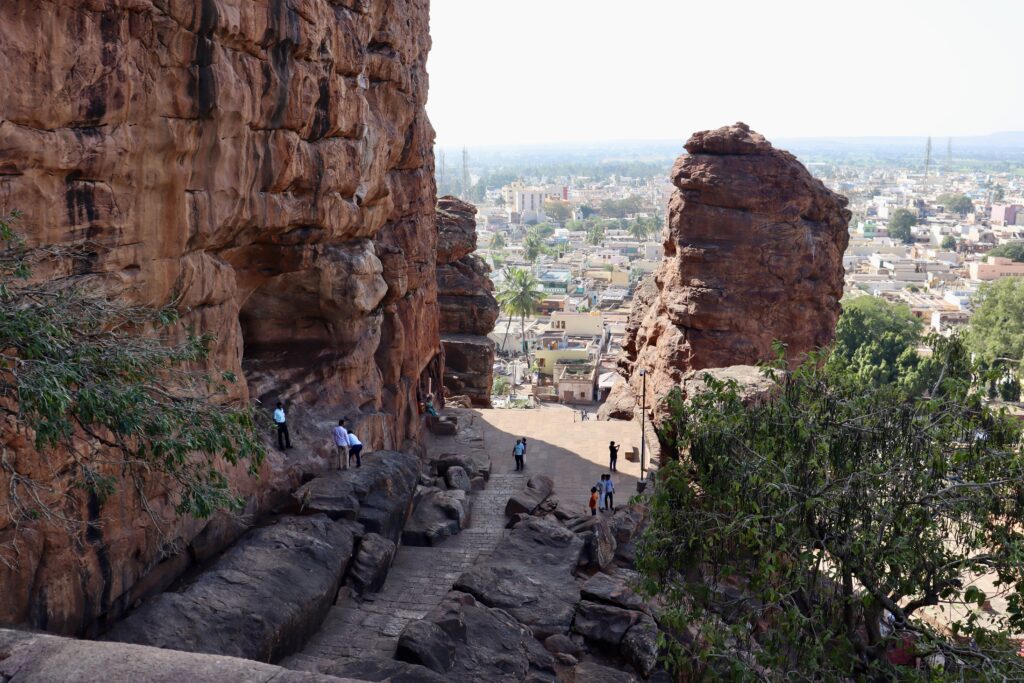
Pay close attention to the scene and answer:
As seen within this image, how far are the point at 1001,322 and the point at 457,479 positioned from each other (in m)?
56.5

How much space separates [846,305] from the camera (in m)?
81.1

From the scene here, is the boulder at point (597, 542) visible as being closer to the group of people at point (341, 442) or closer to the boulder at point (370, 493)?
the boulder at point (370, 493)

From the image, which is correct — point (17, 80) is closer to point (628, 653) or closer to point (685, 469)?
point (685, 469)

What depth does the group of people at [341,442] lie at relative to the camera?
69.1ft

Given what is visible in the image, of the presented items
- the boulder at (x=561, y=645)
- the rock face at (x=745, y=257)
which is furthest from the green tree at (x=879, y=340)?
the boulder at (x=561, y=645)

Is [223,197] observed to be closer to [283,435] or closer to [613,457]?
[283,435]

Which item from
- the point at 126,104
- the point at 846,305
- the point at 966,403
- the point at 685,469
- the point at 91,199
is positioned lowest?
the point at 846,305

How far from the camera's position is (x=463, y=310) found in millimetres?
44938

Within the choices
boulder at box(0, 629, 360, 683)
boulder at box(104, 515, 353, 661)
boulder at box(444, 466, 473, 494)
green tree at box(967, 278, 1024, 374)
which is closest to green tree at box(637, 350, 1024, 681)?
boulder at box(104, 515, 353, 661)

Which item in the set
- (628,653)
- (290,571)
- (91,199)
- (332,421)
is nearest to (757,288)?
(332,421)

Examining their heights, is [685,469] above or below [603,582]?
above

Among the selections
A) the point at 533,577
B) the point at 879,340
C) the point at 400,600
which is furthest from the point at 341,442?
the point at 879,340

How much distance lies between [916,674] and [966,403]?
3998mm

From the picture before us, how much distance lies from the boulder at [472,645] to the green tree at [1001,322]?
191 ft
